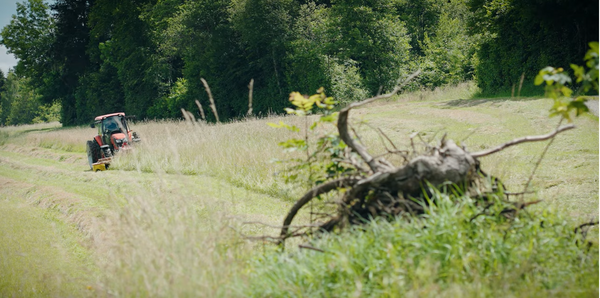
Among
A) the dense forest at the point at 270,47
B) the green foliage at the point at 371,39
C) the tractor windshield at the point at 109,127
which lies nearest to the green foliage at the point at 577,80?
the dense forest at the point at 270,47

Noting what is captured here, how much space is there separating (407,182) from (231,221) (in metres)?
2.32

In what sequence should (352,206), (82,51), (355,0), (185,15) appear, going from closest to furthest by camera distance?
(352,206) < (355,0) < (185,15) < (82,51)

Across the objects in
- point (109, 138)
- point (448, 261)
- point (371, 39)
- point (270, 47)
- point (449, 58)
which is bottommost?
point (448, 261)

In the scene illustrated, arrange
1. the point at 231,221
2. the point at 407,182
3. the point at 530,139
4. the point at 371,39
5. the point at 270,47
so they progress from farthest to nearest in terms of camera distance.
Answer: the point at 270,47, the point at 371,39, the point at 231,221, the point at 407,182, the point at 530,139

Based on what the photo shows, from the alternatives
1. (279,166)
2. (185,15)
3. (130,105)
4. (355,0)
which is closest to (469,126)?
(279,166)

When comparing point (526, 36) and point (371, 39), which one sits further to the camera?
point (371, 39)

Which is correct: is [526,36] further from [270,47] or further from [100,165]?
[100,165]

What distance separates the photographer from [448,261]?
9.49 ft

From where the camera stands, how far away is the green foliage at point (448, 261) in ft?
8.87

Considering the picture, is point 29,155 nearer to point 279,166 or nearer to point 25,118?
point 279,166

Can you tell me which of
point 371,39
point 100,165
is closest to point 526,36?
point 371,39

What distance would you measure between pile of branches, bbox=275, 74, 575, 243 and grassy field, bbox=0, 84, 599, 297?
0.19 metres

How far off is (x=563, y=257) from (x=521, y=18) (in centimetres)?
1824

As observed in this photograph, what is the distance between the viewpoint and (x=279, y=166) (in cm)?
916
